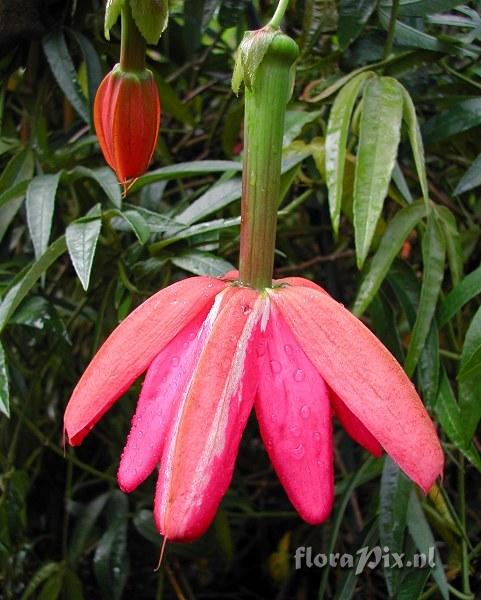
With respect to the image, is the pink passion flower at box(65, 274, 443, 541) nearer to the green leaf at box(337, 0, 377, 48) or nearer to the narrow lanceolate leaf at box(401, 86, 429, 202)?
the narrow lanceolate leaf at box(401, 86, 429, 202)

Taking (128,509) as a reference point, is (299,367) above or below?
above

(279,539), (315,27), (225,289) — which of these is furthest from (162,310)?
(279,539)

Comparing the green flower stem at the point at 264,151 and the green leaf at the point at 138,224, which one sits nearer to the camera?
the green flower stem at the point at 264,151

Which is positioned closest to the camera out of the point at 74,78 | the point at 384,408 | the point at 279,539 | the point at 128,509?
the point at 384,408

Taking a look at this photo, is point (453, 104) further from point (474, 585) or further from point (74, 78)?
point (474, 585)

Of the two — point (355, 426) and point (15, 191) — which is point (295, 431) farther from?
point (15, 191)

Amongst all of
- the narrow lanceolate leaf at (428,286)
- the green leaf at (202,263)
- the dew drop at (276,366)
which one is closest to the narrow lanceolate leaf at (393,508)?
the narrow lanceolate leaf at (428,286)

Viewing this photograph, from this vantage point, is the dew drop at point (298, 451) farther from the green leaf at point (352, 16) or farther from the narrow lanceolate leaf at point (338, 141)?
the green leaf at point (352, 16)
